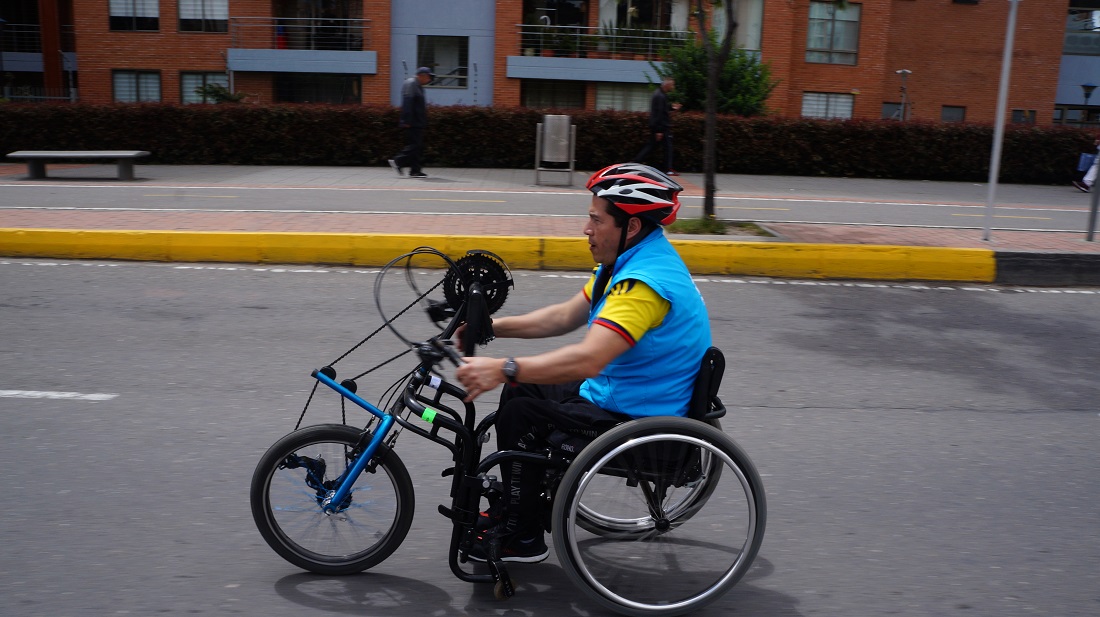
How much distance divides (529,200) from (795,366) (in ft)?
27.7

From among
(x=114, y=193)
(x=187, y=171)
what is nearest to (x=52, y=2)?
(x=187, y=171)

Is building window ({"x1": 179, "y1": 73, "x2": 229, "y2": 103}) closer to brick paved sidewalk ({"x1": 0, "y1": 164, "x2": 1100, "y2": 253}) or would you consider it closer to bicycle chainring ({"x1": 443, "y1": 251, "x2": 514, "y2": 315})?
brick paved sidewalk ({"x1": 0, "y1": 164, "x2": 1100, "y2": 253})

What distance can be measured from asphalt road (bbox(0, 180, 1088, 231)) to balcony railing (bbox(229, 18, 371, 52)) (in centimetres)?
1460

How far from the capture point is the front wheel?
10.9 ft

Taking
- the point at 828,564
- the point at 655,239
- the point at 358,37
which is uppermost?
the point at 358,37

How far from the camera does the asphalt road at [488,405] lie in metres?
3.44

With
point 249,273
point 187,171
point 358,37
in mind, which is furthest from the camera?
point 358,37

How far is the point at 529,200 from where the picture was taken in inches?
568

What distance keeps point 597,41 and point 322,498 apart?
26691 millimetres

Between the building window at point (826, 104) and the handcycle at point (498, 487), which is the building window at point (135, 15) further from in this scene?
the handcycle at point (498, 487)

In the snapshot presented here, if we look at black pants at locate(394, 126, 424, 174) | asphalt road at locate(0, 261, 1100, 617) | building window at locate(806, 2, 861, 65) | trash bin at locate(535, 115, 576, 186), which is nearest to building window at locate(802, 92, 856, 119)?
building window at locate(806, 2, 861, 65)

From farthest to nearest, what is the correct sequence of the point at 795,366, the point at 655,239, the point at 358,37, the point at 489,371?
the point at 358,37 → the point at 795,366 → the point at 655,239 → the point at 489,371

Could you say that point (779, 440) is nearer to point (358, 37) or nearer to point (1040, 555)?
point (1040, 555)

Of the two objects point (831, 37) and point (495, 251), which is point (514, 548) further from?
point (831, 37)
